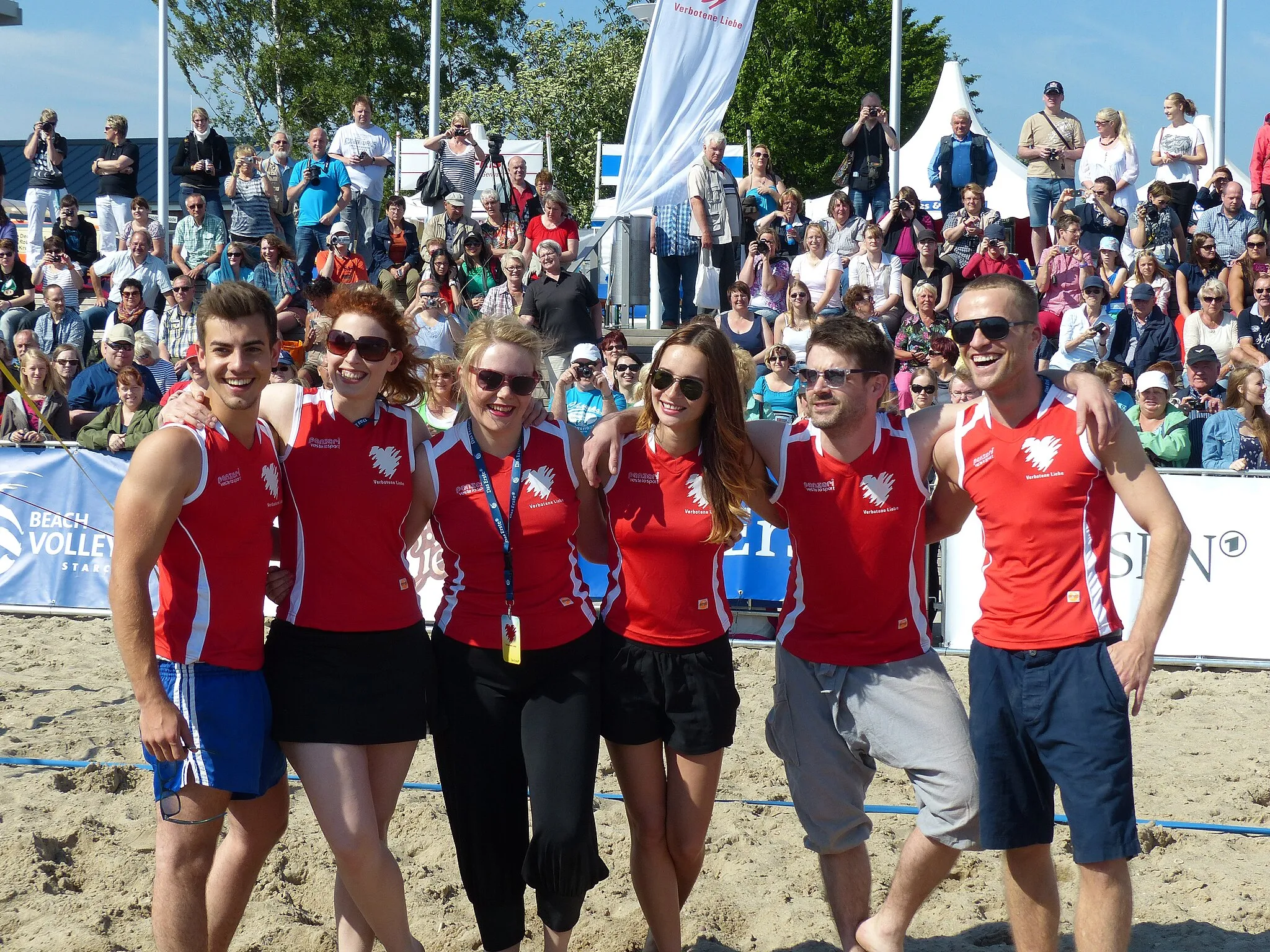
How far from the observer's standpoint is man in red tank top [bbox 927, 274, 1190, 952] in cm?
320

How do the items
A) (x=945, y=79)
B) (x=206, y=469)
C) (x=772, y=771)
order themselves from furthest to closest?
1. (x=945, y=79)
2. (x=772, y=771)
3. (x=206, y=469)

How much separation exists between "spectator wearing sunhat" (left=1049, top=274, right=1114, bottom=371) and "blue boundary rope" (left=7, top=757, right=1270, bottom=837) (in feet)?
20.2

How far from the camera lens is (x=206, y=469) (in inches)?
121

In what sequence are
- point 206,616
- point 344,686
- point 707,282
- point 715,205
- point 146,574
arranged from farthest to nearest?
point 707,282, point 715,205, point 344,686, point 206,616, point 146,574

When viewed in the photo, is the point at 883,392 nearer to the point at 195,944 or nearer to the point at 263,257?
the point at 195,944

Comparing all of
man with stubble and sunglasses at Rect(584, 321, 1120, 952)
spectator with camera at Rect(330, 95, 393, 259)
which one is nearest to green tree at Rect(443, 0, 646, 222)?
spectator with camera at Rect(330, 95, 393, 259)

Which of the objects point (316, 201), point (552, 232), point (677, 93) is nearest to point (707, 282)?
point (552, 232)

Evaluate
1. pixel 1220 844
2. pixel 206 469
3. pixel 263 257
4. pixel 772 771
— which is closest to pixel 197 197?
pixel 263 257

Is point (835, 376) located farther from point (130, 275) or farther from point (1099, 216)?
point (130, 275)

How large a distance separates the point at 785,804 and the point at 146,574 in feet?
9.75

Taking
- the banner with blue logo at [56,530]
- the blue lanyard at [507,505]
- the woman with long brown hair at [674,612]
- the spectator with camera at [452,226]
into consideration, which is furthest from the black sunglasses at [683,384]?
the spectator with camera at [452,226]

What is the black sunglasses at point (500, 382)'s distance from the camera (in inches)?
136

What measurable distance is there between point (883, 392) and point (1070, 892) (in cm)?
202

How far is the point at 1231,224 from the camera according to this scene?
11391mm
